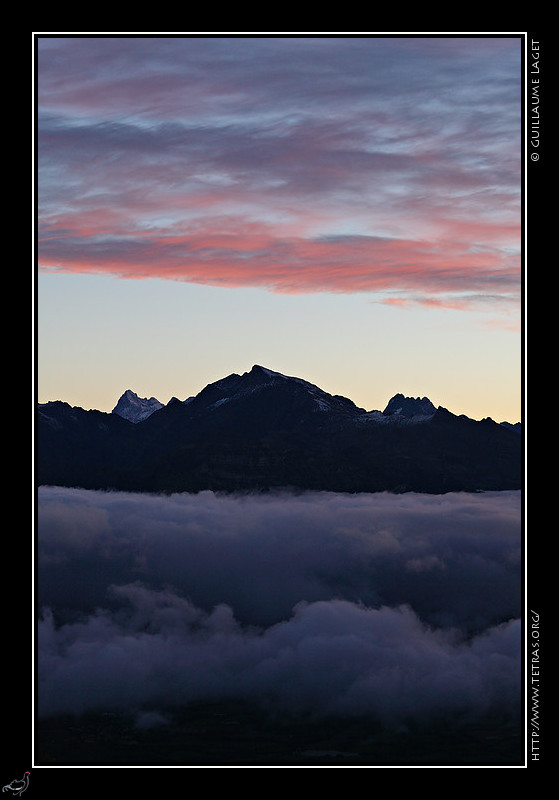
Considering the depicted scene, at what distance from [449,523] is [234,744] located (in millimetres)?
64634

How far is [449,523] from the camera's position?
648ft
